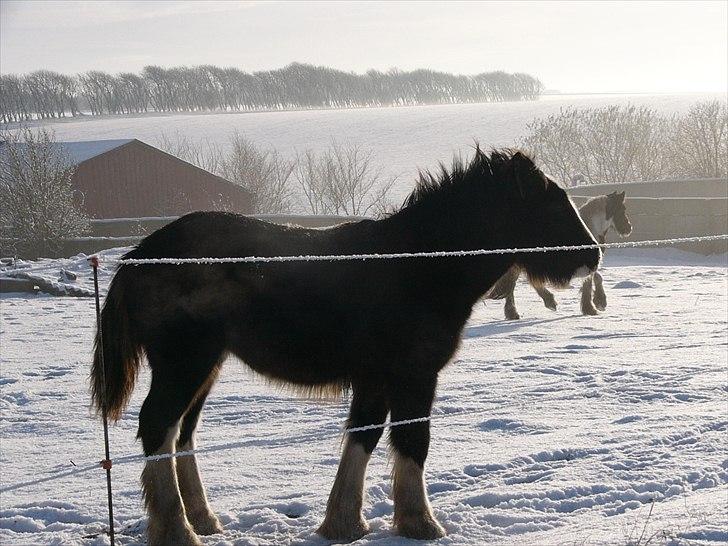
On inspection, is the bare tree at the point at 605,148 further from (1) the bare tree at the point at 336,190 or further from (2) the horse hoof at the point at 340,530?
(2) the horse hoof at the point at 340,530

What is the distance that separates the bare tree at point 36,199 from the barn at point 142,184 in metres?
5.96

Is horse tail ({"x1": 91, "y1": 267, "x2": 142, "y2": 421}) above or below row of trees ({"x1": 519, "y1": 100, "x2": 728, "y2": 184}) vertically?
below

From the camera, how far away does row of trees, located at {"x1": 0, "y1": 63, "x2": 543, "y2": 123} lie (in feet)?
289

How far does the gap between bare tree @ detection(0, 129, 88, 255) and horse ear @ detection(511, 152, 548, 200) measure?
2454cm

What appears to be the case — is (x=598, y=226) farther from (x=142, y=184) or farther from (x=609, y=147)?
(x=609, y=147)

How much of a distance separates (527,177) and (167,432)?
7.61 ft

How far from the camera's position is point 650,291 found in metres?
15.8

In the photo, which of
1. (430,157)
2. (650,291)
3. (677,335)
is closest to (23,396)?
(677,335)

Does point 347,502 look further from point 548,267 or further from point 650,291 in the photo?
point 650,291

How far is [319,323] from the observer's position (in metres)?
4.32

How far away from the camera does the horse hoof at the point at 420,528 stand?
4371 millimetres

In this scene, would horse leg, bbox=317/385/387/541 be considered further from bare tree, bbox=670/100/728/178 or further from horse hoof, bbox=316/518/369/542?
bare tree, bbox=670/100/728/178

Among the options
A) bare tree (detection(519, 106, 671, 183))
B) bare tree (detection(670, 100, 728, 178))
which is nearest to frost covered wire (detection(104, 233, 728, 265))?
bare tree (detection(670, 100, 728, 178))

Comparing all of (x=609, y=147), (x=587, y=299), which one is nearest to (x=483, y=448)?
(x=587, y=299)
